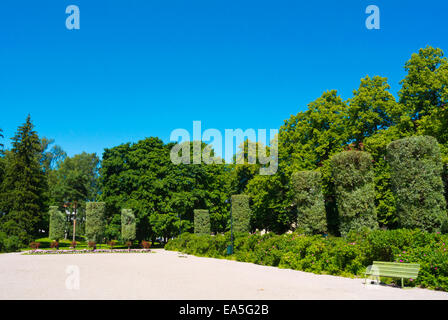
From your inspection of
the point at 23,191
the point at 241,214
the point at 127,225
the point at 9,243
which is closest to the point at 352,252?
the point at 241,214

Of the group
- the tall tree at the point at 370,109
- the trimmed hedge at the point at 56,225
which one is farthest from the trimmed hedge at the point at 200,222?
the tall tree at the point at 370,109

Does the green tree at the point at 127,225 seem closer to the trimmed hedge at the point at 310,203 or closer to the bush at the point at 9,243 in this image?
the bush at the point at 9,243

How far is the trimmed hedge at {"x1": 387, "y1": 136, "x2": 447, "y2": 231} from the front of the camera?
14.1 m

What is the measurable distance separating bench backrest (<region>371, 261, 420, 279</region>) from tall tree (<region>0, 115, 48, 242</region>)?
36851 mm

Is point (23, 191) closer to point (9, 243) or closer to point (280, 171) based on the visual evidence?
point (9, 243)

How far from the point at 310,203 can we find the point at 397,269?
12152mm

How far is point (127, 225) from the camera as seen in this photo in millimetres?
36969

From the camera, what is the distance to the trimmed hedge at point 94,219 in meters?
37.2

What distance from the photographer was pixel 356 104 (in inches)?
1110

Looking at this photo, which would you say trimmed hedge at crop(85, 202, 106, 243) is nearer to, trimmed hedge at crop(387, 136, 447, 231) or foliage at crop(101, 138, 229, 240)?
foliage at crop(101, 138, 229, 240)

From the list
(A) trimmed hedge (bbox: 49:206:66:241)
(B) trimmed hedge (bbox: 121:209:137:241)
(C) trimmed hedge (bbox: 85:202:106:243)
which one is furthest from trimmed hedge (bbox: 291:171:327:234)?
(A) trimmed hedge (bbox: 49:206:66:241)
